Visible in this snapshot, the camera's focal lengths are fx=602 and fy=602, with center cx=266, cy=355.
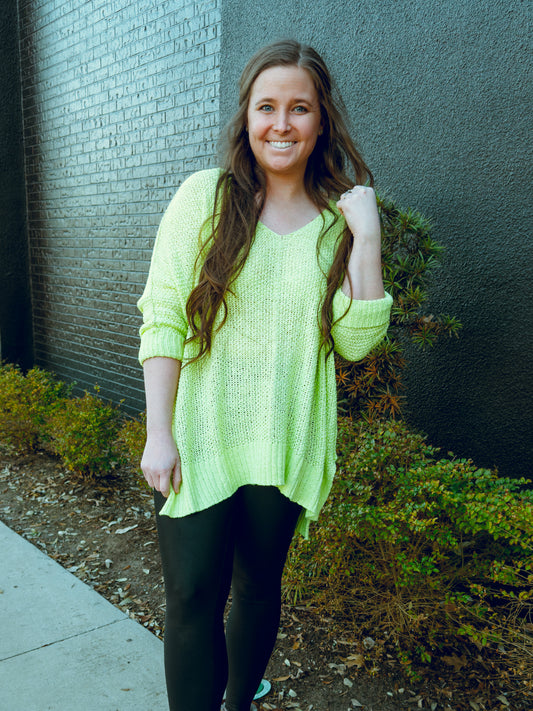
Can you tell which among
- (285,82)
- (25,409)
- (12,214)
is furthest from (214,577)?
(12,214)

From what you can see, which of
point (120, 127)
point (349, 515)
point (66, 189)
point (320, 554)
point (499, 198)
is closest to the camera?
point (349, 515)

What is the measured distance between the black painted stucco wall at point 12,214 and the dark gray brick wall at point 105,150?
0.10 metres

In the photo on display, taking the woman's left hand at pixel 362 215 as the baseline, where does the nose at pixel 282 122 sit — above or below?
above

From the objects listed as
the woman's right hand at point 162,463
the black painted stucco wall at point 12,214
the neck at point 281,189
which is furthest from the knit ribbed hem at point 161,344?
the black painted stucco wall at point 12,214

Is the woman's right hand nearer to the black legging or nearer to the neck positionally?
the black legging

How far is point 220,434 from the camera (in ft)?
5.46

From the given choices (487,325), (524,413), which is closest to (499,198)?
(487,325)

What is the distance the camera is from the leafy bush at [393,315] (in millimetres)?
2812

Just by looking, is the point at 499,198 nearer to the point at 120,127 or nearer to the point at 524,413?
the point at 524,413

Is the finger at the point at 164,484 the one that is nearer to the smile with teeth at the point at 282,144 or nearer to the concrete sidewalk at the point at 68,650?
the smile with teeth at the point at 282,144

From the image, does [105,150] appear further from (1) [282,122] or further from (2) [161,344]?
(2) [161,344]

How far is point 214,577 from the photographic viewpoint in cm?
160

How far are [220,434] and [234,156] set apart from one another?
2.63 feet

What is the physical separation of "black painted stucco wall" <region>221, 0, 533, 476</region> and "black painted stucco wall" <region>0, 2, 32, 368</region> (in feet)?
14.6
